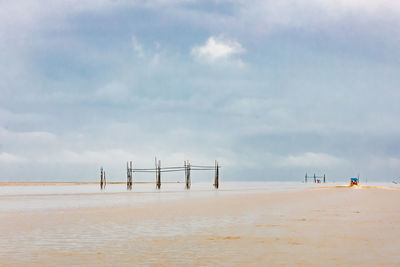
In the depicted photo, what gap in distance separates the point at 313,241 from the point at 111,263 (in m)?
5.22

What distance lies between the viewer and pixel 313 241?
10938mm

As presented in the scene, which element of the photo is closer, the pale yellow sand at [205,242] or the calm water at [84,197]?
the pale yellow sand at [205,242]

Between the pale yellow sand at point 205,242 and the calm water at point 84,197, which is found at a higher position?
the pale yellow sand at point 205,242

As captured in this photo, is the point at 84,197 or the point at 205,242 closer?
the point at 205,242

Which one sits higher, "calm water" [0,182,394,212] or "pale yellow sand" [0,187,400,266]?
"pale yellow sand" [0,187,400,266]

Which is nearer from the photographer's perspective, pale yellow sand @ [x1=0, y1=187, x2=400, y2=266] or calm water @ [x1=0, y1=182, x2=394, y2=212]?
pale yellow sand @ [x1=0, y1=187, x2=400, y2=266]

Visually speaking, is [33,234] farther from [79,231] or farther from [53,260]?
[53,260]

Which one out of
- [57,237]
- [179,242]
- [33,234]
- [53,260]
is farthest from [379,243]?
[33,234]

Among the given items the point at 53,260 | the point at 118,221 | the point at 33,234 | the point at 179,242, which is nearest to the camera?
the point at 53,260

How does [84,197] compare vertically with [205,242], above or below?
below

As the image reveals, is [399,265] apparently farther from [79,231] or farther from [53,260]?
[79,231]

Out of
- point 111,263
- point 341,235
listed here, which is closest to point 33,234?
point 111,263

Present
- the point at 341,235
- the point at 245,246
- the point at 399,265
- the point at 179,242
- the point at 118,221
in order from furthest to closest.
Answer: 1. the point at 118,221
2. the point at 341,235
3. the point at 179,242
4. the point at 245,246
5. the point at 399,265

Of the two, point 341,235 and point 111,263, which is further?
point 341,235
